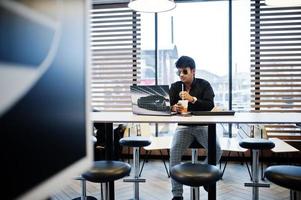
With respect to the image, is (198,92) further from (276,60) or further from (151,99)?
(276,60)

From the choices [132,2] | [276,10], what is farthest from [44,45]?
[276,10]

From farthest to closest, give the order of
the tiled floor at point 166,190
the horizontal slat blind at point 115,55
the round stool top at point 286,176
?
1. the horizontal slat blind at point 115,55
2. the tiled floor at point 166,190
3. the round stool top at point 286,176

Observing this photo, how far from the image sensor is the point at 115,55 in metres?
4.66

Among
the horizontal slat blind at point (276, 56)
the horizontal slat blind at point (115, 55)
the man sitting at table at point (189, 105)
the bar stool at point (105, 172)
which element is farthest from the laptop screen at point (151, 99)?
the horizontal slat blind at point (276, 56)

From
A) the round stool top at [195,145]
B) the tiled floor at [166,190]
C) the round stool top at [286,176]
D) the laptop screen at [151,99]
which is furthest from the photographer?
the tiled floor at [166,190]

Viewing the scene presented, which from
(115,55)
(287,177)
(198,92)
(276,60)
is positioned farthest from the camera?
(115,55)

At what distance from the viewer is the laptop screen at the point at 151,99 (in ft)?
7.97

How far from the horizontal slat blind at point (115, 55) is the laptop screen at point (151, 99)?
2121 millimetres

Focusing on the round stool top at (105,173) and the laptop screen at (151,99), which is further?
the laptop screen at (151,99)

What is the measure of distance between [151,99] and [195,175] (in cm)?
91

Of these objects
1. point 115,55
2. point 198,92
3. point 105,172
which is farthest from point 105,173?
point 115,55

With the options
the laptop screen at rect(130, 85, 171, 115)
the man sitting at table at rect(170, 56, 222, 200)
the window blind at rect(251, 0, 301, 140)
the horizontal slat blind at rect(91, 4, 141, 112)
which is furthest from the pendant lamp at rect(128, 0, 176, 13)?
the window blind at rect(251, 0, 301, 140)

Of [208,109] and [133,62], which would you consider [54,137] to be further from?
[133,62]

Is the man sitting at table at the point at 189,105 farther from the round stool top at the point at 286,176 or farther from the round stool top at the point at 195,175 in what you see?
the round stool top at the point at 286,176
